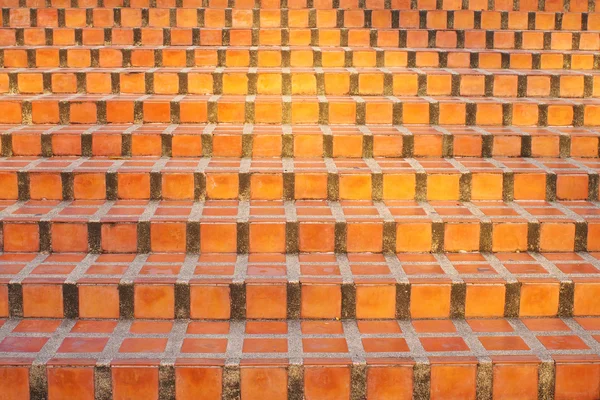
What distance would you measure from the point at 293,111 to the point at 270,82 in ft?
1.24

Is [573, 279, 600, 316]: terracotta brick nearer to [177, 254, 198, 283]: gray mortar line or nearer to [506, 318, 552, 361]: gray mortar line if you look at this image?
[506, 318, 552, 361]: gray mortar line

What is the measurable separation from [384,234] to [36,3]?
3768 millimetres

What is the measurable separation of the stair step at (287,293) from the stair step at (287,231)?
0.21 meters

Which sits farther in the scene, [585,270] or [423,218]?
[423,218]

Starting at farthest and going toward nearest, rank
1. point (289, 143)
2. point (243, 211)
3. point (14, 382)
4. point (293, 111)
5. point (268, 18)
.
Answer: point (268, 18) → point (293, 111) → point (289, 143) → point (243, 211) → point (14, 382)

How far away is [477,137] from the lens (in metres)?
Result: 4.16

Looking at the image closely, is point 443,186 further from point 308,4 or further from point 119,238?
point 308,4

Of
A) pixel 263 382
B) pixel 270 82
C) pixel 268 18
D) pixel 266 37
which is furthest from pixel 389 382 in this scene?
pixel 268 18

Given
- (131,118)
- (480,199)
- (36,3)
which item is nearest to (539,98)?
(480,199)

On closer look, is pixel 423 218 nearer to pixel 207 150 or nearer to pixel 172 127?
pixel 207 150

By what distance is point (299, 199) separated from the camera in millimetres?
3809

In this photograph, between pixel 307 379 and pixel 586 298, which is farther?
pixel 586 298

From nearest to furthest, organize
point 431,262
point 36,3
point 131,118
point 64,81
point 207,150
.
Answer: point 431,262 → point 207,150 → point 131,118 → point 64,81 → point 36,3

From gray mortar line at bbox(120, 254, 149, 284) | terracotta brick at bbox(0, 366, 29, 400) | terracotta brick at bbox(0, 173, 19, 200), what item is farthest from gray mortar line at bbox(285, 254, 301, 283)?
terracotta brick at bbox(0, 173, 19, 200)
